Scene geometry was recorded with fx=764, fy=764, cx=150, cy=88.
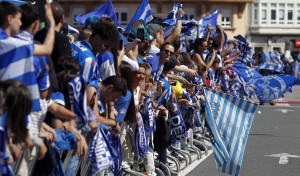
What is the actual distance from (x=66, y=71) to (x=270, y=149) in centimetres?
740

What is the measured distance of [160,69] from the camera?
10109 mm

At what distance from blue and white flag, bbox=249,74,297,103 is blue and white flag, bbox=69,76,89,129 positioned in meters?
8.56

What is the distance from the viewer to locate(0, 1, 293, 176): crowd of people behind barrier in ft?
16.3

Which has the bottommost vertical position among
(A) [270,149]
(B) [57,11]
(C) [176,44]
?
(A) [270,149]

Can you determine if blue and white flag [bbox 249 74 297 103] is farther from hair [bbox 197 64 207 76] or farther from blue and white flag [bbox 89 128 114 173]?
blue and white flag [bbox 89 128 114 173]

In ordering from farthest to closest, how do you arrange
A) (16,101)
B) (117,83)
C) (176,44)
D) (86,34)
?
(176,44), (86,34), (117,83), (16,101)

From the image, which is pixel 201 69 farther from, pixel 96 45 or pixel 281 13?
pixel 281 13

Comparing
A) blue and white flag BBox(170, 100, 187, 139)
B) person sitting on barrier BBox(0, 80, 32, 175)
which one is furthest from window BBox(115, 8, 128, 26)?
person sitting on barrier BBox(0, 80, 32, 175)

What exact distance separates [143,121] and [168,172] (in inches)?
35.8

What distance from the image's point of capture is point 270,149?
12945mm

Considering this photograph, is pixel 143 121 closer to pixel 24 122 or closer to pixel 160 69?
pixel 160 69

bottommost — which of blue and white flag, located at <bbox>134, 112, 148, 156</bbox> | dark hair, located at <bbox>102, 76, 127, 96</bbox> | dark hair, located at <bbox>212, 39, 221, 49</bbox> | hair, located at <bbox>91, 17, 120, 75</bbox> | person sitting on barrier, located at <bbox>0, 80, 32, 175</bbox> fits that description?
blue and white flag, located at <bbox>134, 112, 148, 156</bbox>

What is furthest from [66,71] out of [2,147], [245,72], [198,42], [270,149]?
[245,72]

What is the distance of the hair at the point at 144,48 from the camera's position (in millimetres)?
9219
